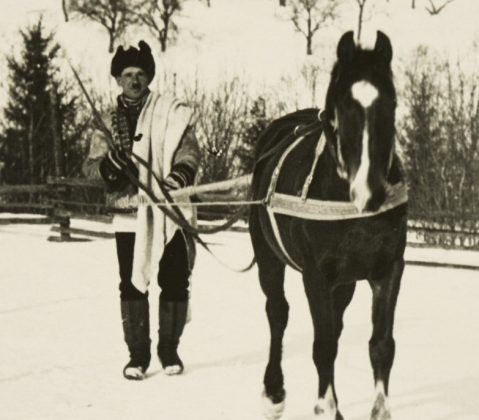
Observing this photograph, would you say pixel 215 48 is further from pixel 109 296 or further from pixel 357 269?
pixel 357 269

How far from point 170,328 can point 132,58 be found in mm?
1998

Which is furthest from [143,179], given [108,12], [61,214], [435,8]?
[435,8]

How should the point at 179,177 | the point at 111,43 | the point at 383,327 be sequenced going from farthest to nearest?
the point at 111,43
the point at 179,177
the point at 383,327

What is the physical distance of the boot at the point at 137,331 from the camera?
698 cm

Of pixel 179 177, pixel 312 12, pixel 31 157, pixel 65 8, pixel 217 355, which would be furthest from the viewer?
pixel 312 12

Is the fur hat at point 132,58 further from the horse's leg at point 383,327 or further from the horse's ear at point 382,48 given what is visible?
the horse's leg at point 383,327

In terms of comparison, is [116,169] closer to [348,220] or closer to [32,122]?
[348,220]

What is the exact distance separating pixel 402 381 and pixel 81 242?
14707 millimetres

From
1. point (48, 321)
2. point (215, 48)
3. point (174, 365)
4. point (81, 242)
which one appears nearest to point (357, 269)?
point (174, 365)

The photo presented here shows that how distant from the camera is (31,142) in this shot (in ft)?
116

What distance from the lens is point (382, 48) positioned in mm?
4762

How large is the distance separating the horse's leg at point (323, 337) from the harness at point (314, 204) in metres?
0.33

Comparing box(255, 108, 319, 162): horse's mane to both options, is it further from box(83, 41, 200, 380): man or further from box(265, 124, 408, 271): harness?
box(265, 124, 408, 271): harness

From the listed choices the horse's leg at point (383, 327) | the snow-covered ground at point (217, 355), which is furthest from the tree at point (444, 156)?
the horse's leg at point (383, 327)
